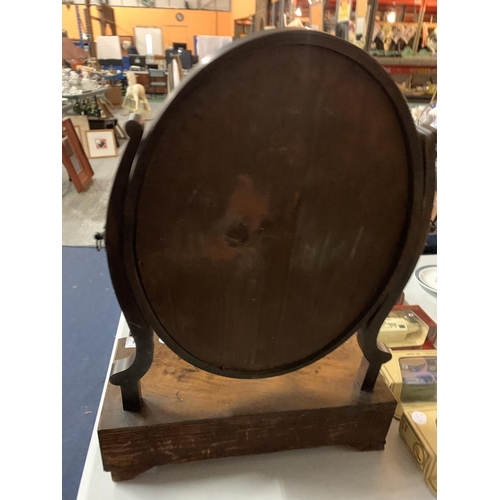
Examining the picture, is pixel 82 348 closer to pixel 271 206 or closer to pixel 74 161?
pixel 271 206

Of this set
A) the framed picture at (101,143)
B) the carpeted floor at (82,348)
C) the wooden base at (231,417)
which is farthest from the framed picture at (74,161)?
the wooden base at (231,417)

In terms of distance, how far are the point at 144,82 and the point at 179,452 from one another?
8.31 m

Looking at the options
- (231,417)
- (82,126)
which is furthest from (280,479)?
(82,126)

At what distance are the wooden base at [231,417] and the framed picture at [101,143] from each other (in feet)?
11.5

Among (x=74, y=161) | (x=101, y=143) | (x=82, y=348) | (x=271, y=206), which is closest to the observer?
(x=271, y=206)

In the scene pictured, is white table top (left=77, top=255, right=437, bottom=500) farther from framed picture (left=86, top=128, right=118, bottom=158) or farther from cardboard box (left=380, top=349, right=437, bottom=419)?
framed picture (left=86, top=128, right=118, bottom=158)

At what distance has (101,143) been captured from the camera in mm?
3889

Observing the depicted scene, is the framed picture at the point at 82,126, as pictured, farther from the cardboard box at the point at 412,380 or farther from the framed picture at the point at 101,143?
the cardboard box at the point at 412,380

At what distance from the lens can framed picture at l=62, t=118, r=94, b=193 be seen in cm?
289

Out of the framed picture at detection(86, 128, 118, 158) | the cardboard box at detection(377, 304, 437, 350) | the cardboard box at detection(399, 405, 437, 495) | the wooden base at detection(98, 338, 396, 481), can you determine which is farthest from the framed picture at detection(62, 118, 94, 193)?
the cardboard box at detection(399, 405, 437, 495)

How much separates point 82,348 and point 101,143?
9.67 ft

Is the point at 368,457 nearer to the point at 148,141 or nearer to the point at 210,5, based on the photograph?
the point at 148,141

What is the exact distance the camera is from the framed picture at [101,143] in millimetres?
3822

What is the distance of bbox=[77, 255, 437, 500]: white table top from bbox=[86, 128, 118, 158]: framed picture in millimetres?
3554
